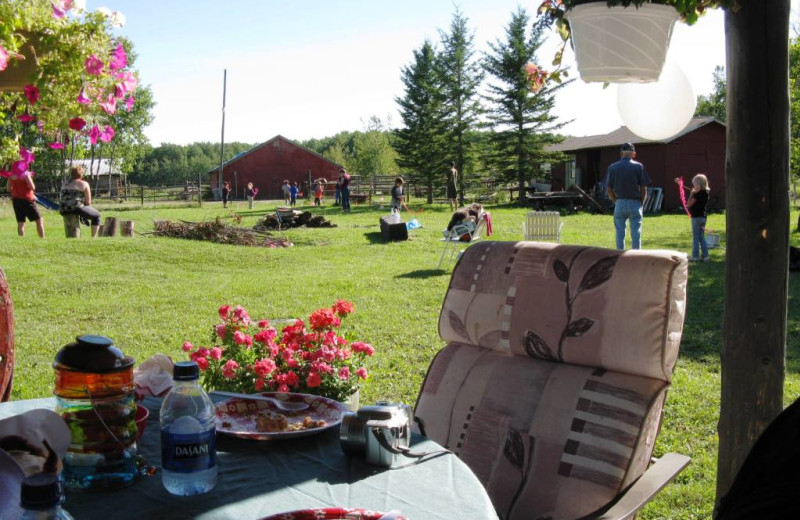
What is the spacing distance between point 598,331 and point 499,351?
42 cm

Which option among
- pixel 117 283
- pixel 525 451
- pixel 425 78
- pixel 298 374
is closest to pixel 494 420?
pixel 525 451

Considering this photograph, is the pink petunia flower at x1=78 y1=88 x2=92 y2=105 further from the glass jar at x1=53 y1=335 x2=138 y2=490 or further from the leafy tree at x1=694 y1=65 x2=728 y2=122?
the leafy tree at x1=694 y1=65 x2=728 y2=122

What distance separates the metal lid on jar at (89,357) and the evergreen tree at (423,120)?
34.5 m

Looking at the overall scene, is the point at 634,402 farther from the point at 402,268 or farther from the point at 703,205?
the point at 703,205

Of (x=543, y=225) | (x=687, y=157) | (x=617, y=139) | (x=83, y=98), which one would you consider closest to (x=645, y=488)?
(x=83, y=98)

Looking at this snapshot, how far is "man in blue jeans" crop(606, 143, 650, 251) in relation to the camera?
11.0 meters

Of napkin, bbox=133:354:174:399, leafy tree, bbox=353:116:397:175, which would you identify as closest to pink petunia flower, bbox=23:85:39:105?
napkin, bbox=133:354:174:399

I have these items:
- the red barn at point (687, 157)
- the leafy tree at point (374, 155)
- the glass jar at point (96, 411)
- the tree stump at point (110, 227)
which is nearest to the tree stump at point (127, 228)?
the tree stump at point (110, 227)

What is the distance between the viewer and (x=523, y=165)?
34.1 metres

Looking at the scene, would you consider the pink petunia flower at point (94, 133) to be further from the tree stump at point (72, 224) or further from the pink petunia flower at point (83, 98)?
the tree stump at point (72, 224)

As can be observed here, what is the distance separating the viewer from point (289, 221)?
19.3m

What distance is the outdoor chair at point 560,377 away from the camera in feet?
7.13

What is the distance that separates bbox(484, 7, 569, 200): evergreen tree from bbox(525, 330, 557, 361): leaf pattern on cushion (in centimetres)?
3173

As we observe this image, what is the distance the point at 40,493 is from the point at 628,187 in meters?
11.0
